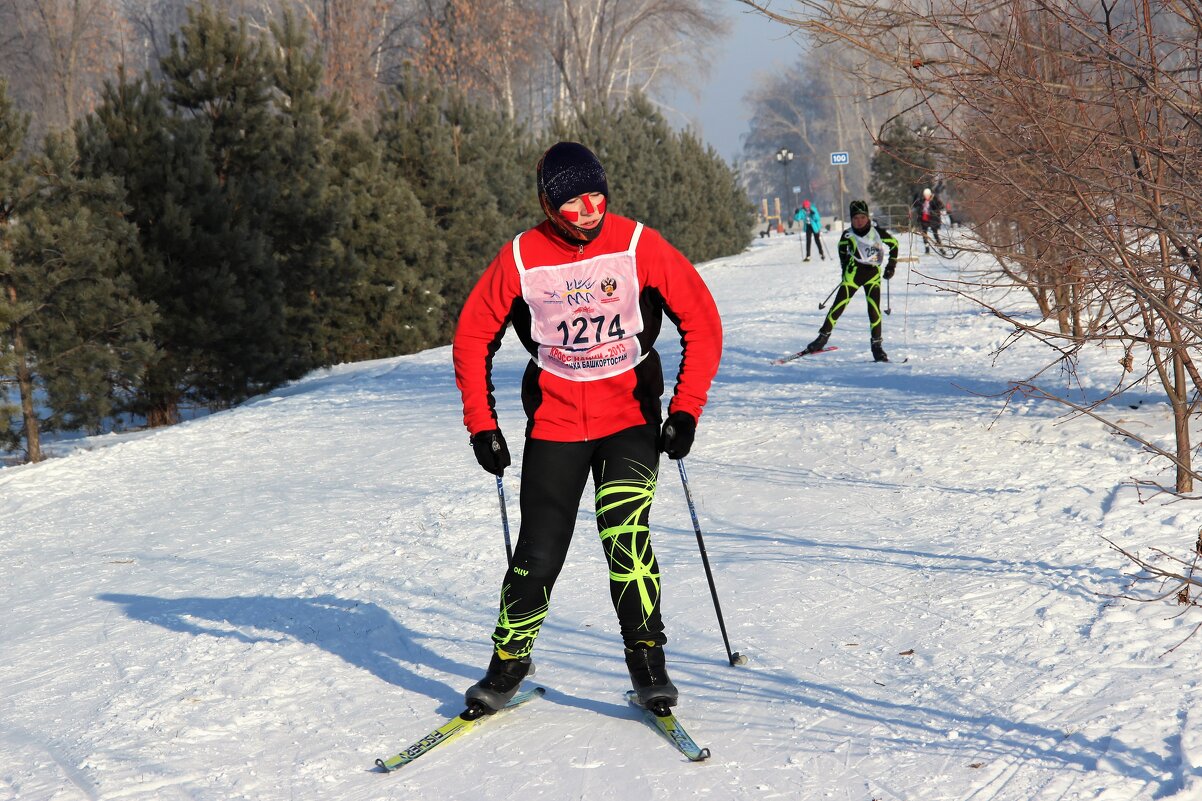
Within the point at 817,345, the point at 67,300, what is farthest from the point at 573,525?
the point at 67,300

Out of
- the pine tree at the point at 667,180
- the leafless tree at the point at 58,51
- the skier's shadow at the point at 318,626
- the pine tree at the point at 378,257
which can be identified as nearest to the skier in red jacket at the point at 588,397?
the skier's shadow at the point at 318,626

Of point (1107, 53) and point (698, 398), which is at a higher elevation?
point (1107, 53)

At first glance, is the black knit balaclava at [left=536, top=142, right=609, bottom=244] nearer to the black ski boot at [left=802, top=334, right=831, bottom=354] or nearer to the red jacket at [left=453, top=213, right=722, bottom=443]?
the red jacket at [left=453, top=213, right=722, bottom=443]

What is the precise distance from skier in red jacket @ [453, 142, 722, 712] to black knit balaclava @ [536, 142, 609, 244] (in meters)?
0.01

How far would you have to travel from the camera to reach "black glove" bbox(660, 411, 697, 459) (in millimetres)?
3965

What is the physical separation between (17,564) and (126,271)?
27.0 ft

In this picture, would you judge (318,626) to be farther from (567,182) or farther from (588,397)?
(567,182)

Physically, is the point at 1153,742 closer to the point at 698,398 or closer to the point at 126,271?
the point at 698,398

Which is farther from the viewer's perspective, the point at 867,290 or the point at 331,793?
the point at 867,290

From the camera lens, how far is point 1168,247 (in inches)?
228

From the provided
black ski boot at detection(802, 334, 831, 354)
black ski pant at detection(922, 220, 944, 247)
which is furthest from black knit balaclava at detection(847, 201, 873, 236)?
black ski pant at detection(922, 220, 944, 247)

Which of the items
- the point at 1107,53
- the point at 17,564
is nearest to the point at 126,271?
the point at 17,564

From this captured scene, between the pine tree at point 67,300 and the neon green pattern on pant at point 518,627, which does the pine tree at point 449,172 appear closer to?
the pine tree at point 67,300

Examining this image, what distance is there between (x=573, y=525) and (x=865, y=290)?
9441 mm
